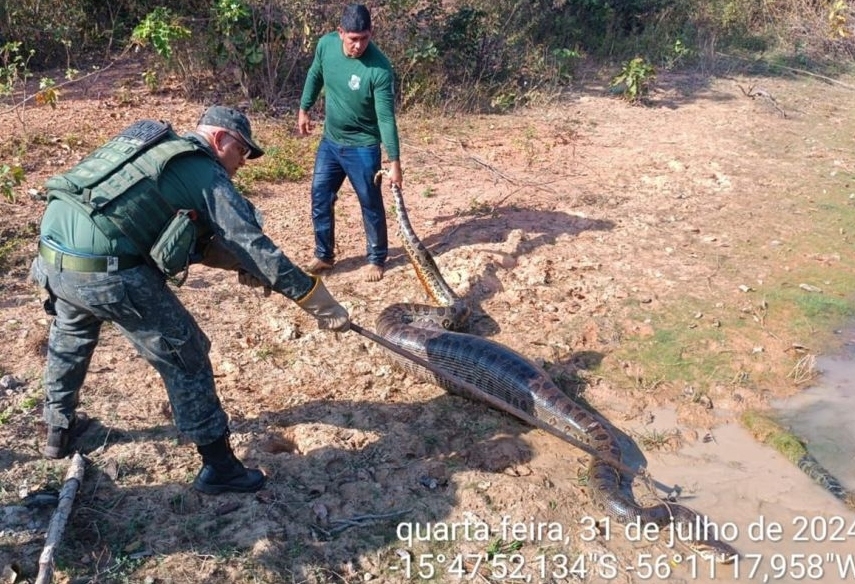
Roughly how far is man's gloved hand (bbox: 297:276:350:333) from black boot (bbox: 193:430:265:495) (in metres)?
0.76

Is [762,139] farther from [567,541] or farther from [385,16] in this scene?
[567,541]

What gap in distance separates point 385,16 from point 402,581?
27.8 feet

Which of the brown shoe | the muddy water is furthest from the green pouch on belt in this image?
the muddy water

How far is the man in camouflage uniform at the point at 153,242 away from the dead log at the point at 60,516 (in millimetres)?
618

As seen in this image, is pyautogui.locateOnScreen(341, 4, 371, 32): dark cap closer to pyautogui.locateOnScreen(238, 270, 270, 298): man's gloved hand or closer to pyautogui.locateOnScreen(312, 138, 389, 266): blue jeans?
pyautogui.locateOnScreen(312, 138, 389, 266): blue jeans

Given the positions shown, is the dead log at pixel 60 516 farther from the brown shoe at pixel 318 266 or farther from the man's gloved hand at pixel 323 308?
the brown shoe at pixel 318 266

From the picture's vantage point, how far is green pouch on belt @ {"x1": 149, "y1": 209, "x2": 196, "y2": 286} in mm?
3168

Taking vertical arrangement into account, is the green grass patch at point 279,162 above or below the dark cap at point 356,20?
below

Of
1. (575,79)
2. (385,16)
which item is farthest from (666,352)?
(575,79)

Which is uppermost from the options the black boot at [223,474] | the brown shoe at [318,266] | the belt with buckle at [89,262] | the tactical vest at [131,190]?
the tactical vest at [131,190]

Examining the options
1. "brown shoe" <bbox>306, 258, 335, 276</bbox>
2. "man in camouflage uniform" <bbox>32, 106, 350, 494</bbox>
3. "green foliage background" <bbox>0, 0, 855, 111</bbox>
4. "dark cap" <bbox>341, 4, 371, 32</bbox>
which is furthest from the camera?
"green foliage background" <bbox>0, 0, 855, 111</bbox>

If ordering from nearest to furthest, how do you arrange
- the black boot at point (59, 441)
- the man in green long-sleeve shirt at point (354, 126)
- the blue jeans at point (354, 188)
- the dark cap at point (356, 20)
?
the black boot at point (59, 441), the dark cap at point (356, 20), the man in green long-sleeve shirt at point (354, 126), the blue jeans at point (354, 188)

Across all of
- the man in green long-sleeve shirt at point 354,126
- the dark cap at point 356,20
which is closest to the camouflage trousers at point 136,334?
the man in green long-sleeve shirt at point 354,126

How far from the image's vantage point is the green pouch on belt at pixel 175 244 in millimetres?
3168
